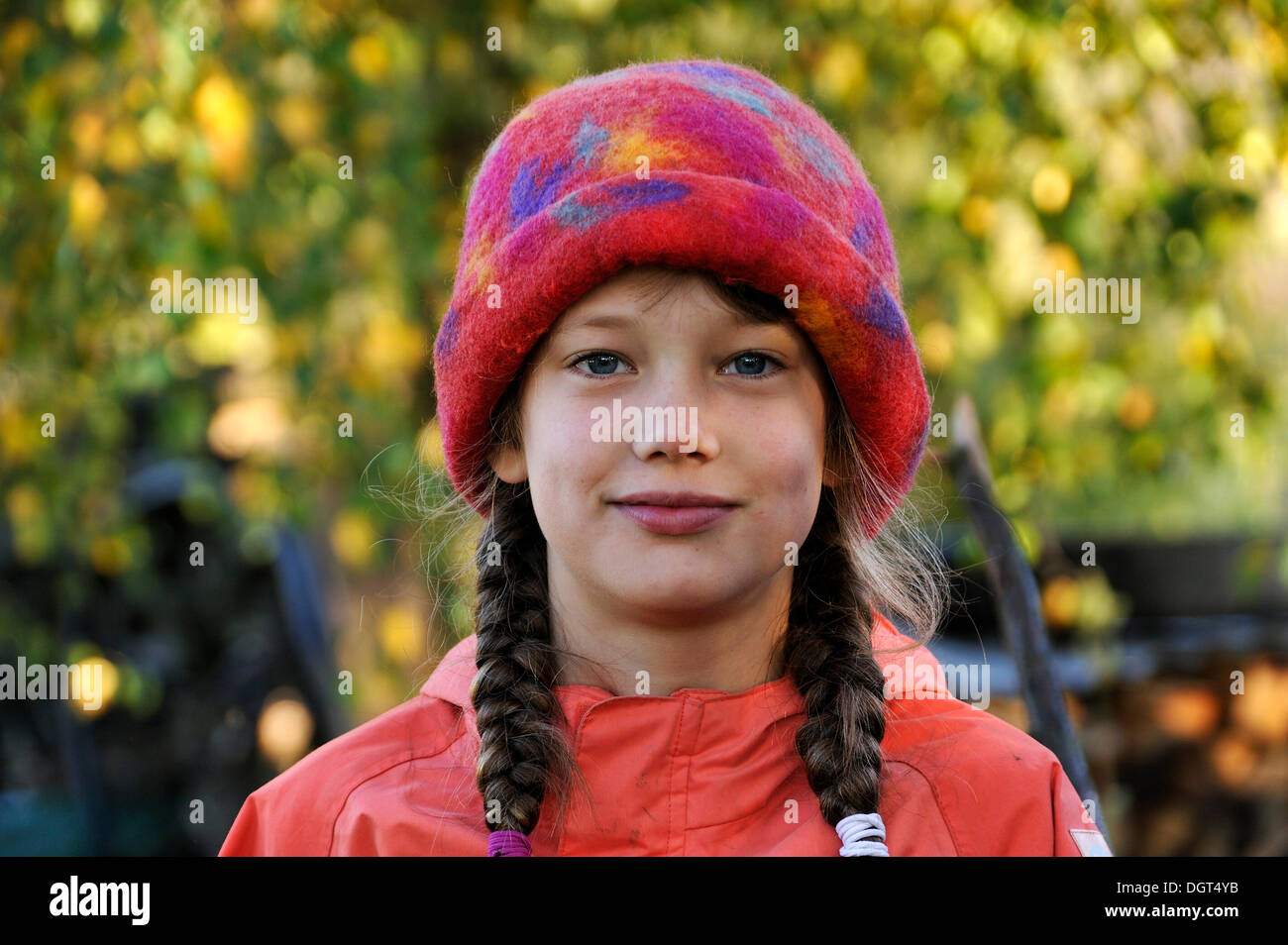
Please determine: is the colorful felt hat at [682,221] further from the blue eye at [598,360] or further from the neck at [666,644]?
the neck at [666,644]

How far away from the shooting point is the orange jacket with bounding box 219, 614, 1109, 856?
137cm

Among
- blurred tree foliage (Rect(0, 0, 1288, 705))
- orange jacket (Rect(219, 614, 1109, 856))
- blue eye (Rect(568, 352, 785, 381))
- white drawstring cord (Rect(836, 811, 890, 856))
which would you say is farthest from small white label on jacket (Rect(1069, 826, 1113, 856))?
blurred tree foliage (Rect(0, 0, 1288, 705))

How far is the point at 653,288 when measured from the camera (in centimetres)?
136

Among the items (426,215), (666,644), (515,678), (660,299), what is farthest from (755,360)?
(426,215)

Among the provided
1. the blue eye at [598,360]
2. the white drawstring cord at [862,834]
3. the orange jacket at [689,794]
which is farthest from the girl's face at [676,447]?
the white drawstring cord at [862,834]

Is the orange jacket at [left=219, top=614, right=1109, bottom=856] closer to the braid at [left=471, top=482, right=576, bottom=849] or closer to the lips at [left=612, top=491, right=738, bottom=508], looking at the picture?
the braid at [left=471, top=482, right=576, bottom=849]

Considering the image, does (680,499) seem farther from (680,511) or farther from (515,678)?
(515,678)

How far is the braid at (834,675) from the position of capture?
1.37 metres

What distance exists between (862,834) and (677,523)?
0.34 m

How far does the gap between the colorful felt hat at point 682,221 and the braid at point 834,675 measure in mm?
145

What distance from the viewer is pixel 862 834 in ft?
4.34
